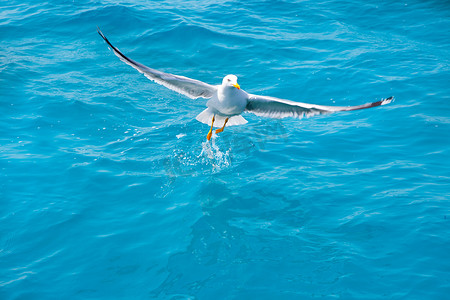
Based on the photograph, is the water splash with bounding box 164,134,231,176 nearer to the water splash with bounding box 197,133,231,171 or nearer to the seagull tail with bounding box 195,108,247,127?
the water splash with bounding box 197,133,231,171

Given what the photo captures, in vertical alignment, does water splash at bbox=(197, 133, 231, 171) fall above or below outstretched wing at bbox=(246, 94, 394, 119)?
below

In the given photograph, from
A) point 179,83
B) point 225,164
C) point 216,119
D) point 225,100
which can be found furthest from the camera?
point 216,119

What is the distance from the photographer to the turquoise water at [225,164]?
820cm

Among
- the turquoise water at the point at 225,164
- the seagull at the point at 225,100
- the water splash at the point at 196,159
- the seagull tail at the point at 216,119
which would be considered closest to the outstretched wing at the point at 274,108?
the seagull at the point at 225,100

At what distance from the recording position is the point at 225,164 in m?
11.1

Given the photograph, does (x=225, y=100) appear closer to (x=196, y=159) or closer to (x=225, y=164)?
(x=225, y=164)

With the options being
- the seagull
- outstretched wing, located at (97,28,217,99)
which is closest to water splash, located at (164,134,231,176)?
the seagull

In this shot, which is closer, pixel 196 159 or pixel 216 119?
pixel 196 159

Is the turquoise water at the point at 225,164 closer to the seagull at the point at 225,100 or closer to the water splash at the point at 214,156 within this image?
the water splash at the point at 214,156

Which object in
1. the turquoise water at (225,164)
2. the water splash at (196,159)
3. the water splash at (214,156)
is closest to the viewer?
the turquoise water at (225,164)

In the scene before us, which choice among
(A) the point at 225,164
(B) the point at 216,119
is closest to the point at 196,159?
(A) the point at 225,164

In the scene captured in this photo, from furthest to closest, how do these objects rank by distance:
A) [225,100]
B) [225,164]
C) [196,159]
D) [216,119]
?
[216,119], [196,159], [225,164], [225,100]

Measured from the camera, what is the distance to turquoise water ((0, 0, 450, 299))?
820 cm

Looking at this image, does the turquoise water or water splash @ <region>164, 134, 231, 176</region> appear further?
water splash @ <region>164, 134, 231, 176</region>
